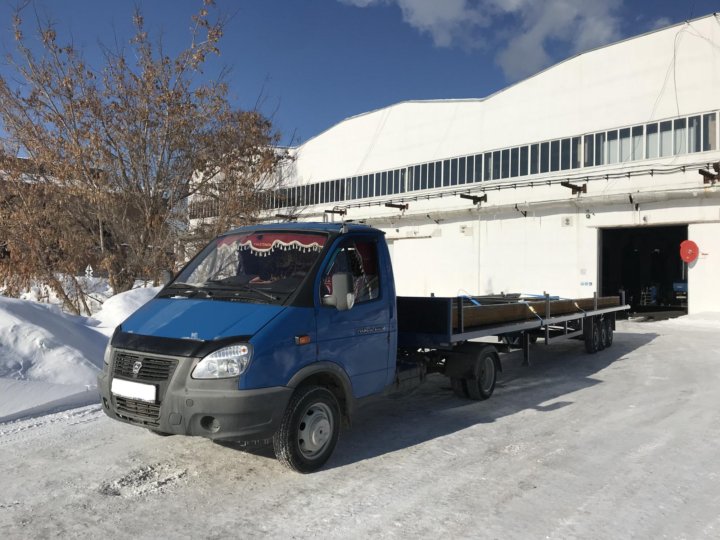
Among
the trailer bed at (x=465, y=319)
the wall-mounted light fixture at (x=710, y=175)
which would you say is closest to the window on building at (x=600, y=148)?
the wall-mounted light fixture at (x=710, y=175)

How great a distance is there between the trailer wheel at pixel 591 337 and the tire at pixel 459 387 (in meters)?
5.30

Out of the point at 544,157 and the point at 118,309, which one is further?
the point at 544,157

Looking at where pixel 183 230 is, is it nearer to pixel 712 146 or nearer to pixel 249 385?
pixel 249 385

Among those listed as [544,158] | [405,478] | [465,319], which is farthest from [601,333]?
[544,158]

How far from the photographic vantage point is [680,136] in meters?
20.6

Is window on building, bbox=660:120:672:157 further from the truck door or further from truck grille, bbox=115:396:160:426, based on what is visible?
truck grille, bbox=115:396:160:426

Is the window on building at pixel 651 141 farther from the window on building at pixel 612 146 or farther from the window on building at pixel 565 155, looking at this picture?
the window on building at pixel 565 155

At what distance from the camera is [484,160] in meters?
27.3

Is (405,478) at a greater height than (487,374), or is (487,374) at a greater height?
(487,374)

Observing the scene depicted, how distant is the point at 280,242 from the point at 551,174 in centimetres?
2182

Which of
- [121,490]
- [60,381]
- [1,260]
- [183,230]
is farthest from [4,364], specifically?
[183,230]

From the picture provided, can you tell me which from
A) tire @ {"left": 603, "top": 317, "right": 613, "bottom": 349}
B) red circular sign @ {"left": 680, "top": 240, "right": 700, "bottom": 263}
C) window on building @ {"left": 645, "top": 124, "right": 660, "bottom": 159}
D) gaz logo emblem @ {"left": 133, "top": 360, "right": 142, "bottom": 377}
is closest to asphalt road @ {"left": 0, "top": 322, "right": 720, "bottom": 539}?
gaz logo emblem @ {"left": 133, "top": 360, "right": 142, "bottom": 377}

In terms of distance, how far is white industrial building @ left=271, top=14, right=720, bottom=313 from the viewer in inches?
806

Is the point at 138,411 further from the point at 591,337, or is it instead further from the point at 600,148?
the point at 600,148
